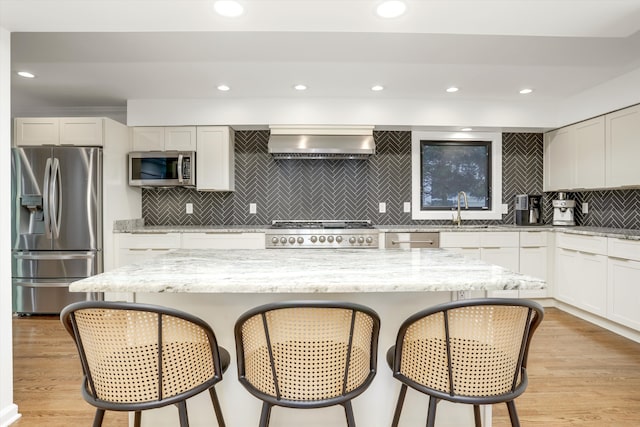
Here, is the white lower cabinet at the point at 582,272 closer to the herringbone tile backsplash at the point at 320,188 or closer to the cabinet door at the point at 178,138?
the herringbone tile backsplash at the point at 320,188

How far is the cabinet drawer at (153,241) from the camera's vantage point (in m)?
3.72

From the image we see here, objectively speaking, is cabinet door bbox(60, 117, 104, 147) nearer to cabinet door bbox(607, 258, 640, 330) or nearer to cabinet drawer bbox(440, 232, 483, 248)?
cabinet drawer bbox(440, 232, 483, 248)

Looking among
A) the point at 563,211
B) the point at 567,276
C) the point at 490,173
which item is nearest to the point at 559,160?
the point at 563,211

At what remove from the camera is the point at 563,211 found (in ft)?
13.7

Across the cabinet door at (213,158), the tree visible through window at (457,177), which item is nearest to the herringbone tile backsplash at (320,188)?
the tree visible through window at (457,177)

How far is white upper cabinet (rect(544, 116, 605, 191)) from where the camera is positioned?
3.57 metres

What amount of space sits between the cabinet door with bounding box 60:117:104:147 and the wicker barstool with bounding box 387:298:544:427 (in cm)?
372

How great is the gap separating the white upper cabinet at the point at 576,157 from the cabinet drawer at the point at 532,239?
2.17ft

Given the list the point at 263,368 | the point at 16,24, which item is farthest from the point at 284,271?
the point at 16,24

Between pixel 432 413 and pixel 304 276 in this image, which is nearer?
pixel 432 413

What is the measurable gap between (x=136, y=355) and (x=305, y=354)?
54 centimetres

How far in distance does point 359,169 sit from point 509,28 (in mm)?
2559

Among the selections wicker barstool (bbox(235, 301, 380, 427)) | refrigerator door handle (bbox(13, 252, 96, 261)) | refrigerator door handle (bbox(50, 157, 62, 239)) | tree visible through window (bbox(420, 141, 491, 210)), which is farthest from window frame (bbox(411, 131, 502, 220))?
refrigerator door handle (bbox(50, 157, 62, 239))

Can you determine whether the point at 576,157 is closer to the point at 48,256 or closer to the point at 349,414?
the point at 349,414
